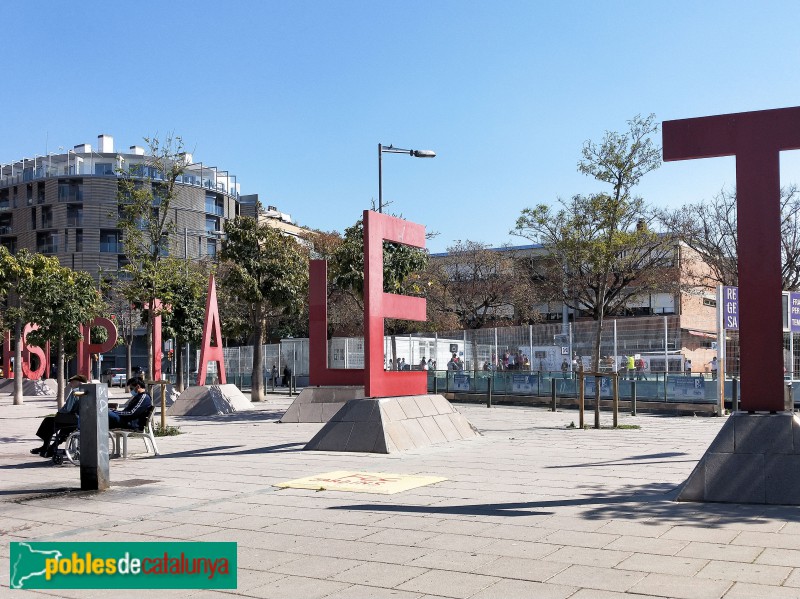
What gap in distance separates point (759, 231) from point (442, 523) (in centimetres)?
443

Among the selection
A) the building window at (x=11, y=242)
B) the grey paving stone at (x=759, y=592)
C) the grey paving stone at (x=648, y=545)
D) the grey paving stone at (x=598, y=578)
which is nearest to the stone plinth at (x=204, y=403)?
the grey paving stone at (x=648, y=545)

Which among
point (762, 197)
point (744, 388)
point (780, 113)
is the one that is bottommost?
point (744, 388)

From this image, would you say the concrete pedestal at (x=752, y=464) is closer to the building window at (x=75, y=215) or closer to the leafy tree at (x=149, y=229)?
the leafy tree at (x=149, y=229)

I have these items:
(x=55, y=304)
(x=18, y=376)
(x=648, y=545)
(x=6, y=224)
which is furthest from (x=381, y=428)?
(x=6, y=224)

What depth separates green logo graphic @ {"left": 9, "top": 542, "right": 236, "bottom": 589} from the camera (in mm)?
5910

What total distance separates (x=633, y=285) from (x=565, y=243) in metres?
28.1

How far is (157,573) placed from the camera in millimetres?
6125

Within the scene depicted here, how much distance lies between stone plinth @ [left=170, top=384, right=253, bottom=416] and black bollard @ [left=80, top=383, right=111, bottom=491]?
14023 mm

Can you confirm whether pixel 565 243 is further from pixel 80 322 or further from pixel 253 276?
pixel 80 322

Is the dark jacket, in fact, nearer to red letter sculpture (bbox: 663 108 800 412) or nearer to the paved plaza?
the paved plaza

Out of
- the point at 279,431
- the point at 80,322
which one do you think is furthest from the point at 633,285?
the point at 279,431

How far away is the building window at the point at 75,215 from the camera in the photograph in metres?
78.5

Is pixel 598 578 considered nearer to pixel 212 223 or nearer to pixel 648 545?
pixel 648 545

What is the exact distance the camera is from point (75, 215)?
78.9 metres
